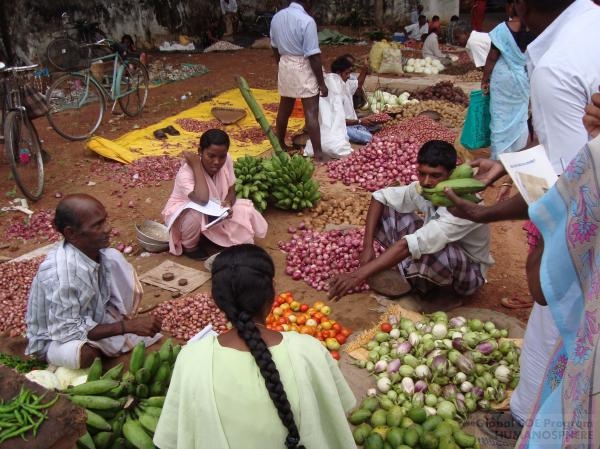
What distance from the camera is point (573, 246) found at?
140 cm

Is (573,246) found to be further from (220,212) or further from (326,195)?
(326,195)

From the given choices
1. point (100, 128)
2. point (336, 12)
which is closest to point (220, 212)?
point (100, 128)

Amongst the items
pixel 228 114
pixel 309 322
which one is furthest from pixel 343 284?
pixel 228 114

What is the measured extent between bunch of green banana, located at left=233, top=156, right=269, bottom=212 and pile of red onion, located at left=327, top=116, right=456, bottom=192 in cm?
115

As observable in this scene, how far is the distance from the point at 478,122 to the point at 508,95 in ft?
1.36

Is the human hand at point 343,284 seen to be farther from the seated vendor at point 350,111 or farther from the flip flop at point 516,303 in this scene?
the seated vendor at point 350,111

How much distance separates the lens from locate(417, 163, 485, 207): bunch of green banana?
3.05 m

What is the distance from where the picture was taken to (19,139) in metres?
5.82

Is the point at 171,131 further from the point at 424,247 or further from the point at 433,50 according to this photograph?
the point at 433,50

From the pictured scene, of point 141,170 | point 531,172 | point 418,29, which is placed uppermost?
point 531,172

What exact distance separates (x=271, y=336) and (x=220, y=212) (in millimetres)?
2709

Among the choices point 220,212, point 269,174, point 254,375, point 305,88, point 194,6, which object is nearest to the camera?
point 254,375

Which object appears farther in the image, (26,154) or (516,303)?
(26,154)

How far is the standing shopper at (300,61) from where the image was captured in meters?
6.21
